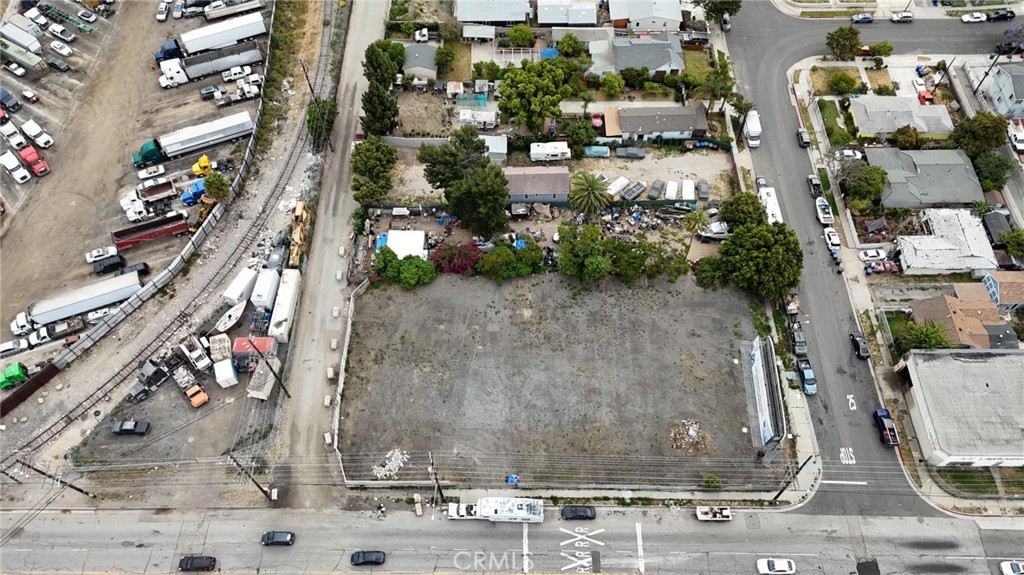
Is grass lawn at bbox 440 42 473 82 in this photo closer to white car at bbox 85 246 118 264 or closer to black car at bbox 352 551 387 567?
white car at bbox 85 246 118 264

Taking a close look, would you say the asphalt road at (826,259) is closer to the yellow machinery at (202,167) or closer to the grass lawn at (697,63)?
the grass lawn at (697,63)

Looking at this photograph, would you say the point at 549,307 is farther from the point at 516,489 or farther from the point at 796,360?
the point at 796,360

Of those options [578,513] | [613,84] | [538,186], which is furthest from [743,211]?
[578,513]

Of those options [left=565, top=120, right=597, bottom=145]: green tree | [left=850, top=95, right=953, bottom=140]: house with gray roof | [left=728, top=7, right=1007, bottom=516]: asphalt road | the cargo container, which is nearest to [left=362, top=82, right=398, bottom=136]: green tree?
the cargo container

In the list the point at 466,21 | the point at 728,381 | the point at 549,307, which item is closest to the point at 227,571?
the point at 549,307

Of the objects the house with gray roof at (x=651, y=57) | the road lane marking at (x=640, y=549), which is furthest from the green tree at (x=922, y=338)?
the house with gray roof at (x=651, y=57)

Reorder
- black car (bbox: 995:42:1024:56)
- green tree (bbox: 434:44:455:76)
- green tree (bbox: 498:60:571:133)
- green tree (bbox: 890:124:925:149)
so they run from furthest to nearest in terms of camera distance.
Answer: black car (bbox: 995:42:1024:56) → green tree (bbox: 434:44:455:76) → green tree (bbox: 498:60:571:133) → green tree (bbox: 890:124:925:149)
